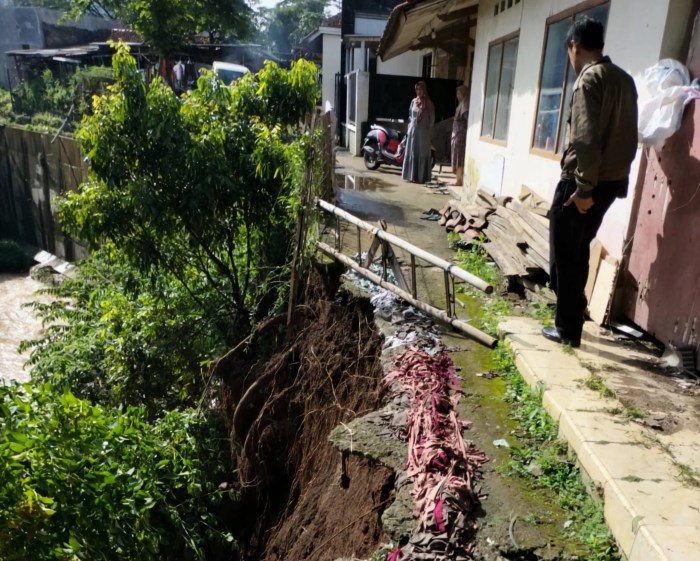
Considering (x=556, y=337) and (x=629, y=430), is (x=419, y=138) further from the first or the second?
(x=629, y=430)

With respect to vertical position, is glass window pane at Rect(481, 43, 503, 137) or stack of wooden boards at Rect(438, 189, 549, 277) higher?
glass window pane at Rect(481, 43, 503, 137)

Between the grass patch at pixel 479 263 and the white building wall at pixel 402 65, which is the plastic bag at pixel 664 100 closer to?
the grass patch at pixel 479 263

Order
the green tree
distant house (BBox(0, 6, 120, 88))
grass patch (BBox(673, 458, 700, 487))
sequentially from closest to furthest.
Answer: grass patch (BBox(673, 458, 700, 487)) → distant house (BBox(0, 6, 120, 88)) → the green tree

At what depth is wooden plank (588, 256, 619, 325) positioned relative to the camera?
3.87m

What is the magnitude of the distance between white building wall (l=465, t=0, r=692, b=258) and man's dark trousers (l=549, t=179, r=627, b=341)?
671mm

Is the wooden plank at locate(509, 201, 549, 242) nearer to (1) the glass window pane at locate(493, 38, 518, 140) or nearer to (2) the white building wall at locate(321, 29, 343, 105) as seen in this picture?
(1) the glass window pane at locate(493, 38, 518, 140)

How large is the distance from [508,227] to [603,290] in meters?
1.70

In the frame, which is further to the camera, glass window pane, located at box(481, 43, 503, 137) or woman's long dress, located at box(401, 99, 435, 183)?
woman's long dress, located at box(401, 99, 435, 183)

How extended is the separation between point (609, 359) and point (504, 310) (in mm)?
1019

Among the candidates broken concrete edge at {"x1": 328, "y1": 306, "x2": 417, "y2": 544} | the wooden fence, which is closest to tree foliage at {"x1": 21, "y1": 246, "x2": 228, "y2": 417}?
broken concrete edge at {"x1": 328, "y1": 306, "x2": 417, "y2": 544}

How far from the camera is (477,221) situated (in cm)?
618

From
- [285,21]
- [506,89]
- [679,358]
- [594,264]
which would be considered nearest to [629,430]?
[679,358]

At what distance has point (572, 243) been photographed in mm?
3402

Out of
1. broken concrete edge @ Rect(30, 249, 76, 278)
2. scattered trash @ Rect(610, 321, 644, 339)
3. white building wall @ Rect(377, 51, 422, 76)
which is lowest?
broken concrete edge @ Rect(30, 249, 76, 278)
